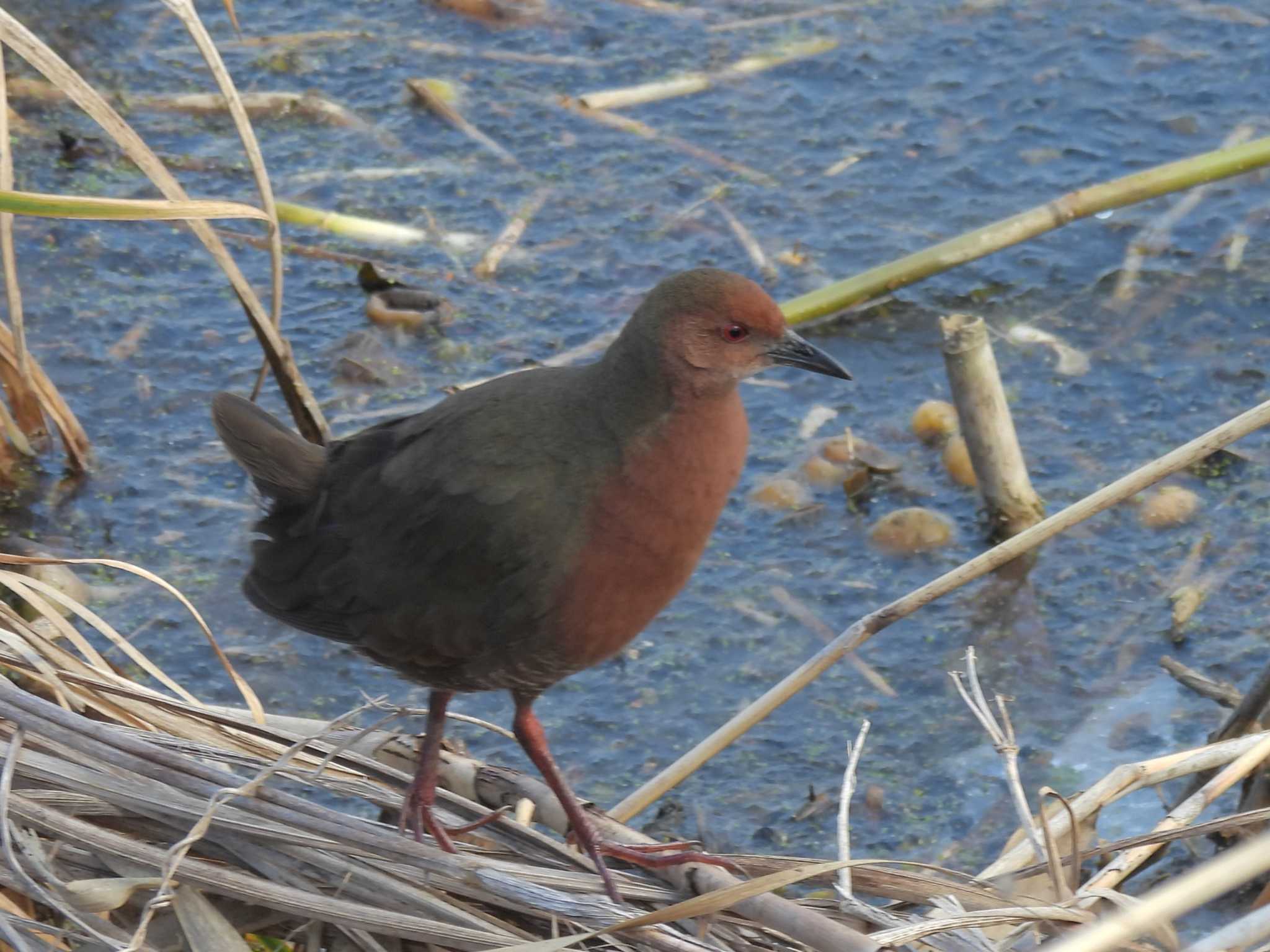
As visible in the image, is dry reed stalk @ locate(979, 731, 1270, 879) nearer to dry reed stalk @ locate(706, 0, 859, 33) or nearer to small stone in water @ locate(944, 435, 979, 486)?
small stone in water @ locate(944, 435, 979, 486)

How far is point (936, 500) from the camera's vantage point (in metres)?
5.00

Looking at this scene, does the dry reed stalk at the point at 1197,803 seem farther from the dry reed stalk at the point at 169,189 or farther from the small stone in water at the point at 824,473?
the dry reed stalk at the point at 169,189

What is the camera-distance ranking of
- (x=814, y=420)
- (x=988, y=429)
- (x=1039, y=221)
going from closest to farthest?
(x=988, y=429), (x=814, y=420), (x=1039, y=221)

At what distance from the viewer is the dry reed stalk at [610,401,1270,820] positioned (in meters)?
3.46

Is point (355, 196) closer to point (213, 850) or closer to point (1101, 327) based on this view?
point (1101, 327)

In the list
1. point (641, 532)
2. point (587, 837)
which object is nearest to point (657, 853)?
point (587, 837)

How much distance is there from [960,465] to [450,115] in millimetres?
2388

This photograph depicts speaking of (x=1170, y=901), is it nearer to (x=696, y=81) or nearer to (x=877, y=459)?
(x=877, y=459)

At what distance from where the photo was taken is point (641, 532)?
346cm

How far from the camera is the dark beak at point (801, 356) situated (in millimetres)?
3654

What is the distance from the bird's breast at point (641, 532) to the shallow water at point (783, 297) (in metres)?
0.85

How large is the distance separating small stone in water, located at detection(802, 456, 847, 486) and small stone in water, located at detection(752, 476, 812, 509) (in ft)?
0.13

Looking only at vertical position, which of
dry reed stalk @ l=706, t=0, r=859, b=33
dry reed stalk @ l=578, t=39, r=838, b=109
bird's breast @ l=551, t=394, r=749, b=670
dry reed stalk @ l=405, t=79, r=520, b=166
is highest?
dry reed stalk @ l=706, t=0, r=859, b=33

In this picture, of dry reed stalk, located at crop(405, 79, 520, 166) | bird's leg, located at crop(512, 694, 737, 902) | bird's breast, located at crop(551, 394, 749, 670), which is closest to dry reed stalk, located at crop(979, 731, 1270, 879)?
bird's leg, located at crop(512, 694, 737, 902)
